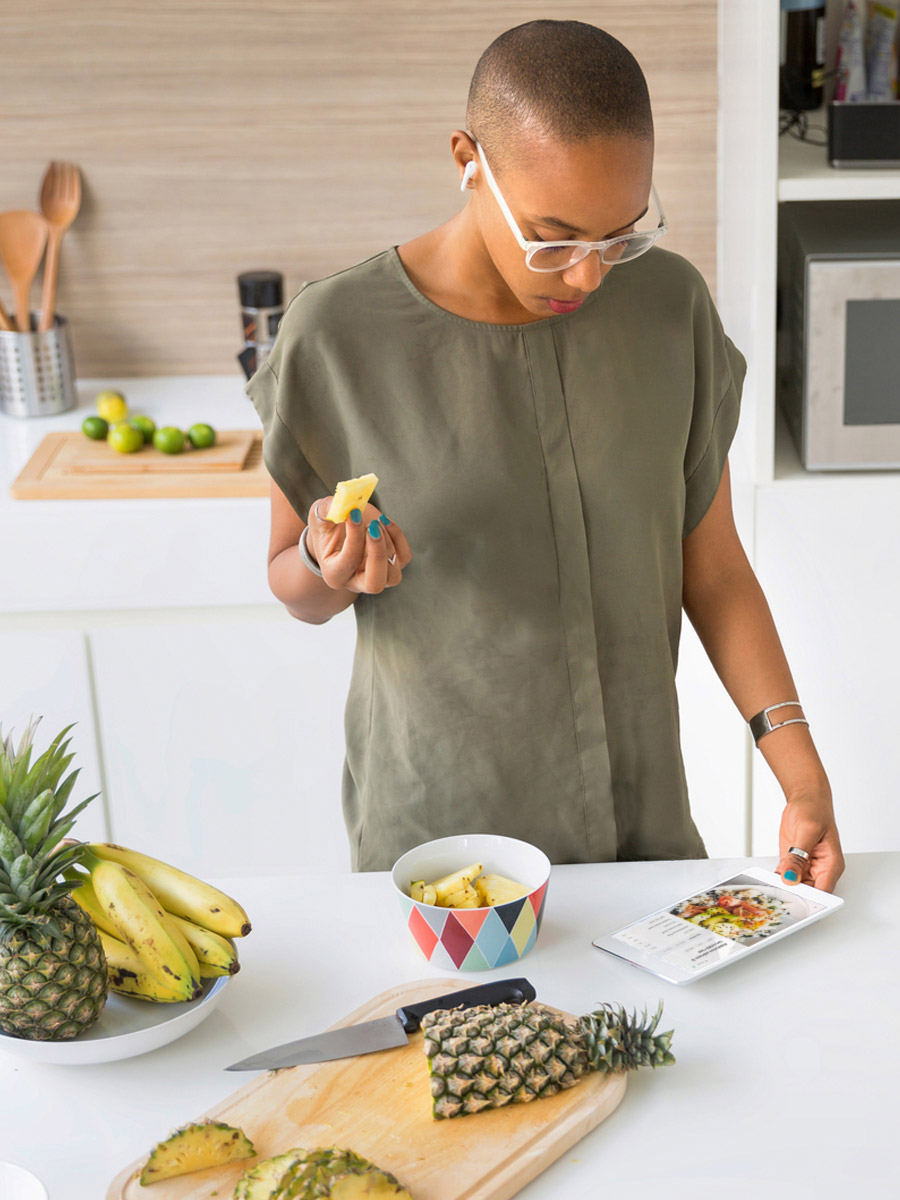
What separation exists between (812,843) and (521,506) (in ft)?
1.32

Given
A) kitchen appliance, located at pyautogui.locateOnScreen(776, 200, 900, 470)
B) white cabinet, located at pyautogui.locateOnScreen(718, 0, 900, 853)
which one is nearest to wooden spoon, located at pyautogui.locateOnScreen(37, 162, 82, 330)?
white cabinet, located at pyautogui.locateOnScreen(718, 0, 900, 853)

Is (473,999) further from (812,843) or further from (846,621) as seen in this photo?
(846,621)

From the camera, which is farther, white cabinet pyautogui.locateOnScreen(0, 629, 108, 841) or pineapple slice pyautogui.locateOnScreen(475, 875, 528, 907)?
white cabinet pyautogui.locateOnScreen(0, 629, 108, 841)

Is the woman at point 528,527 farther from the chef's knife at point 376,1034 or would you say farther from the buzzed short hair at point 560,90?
the chef's knife at point 376,1034

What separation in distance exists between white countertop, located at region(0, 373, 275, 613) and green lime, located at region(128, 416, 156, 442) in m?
0.19

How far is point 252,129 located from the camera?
244cm

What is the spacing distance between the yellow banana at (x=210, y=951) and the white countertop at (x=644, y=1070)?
0.05 meters

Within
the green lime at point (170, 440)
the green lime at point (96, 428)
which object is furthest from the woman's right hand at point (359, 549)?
the green lime at point (96, 428)

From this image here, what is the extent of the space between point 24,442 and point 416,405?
1371mm

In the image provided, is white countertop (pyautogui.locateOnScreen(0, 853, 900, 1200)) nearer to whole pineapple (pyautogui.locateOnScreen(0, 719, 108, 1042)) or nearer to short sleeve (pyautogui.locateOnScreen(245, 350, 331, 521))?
whole pineapple (pyautogui.locateOnScreen(0, 719, 108, 1042))

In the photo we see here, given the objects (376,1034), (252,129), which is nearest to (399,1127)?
(376,1034)

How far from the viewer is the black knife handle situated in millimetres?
934

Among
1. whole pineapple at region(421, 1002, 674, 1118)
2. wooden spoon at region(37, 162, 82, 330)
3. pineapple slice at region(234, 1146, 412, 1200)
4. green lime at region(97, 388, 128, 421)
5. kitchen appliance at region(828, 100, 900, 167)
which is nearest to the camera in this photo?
pineapple slice at region(234, 1146, 412, 1200)

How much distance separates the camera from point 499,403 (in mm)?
1201
